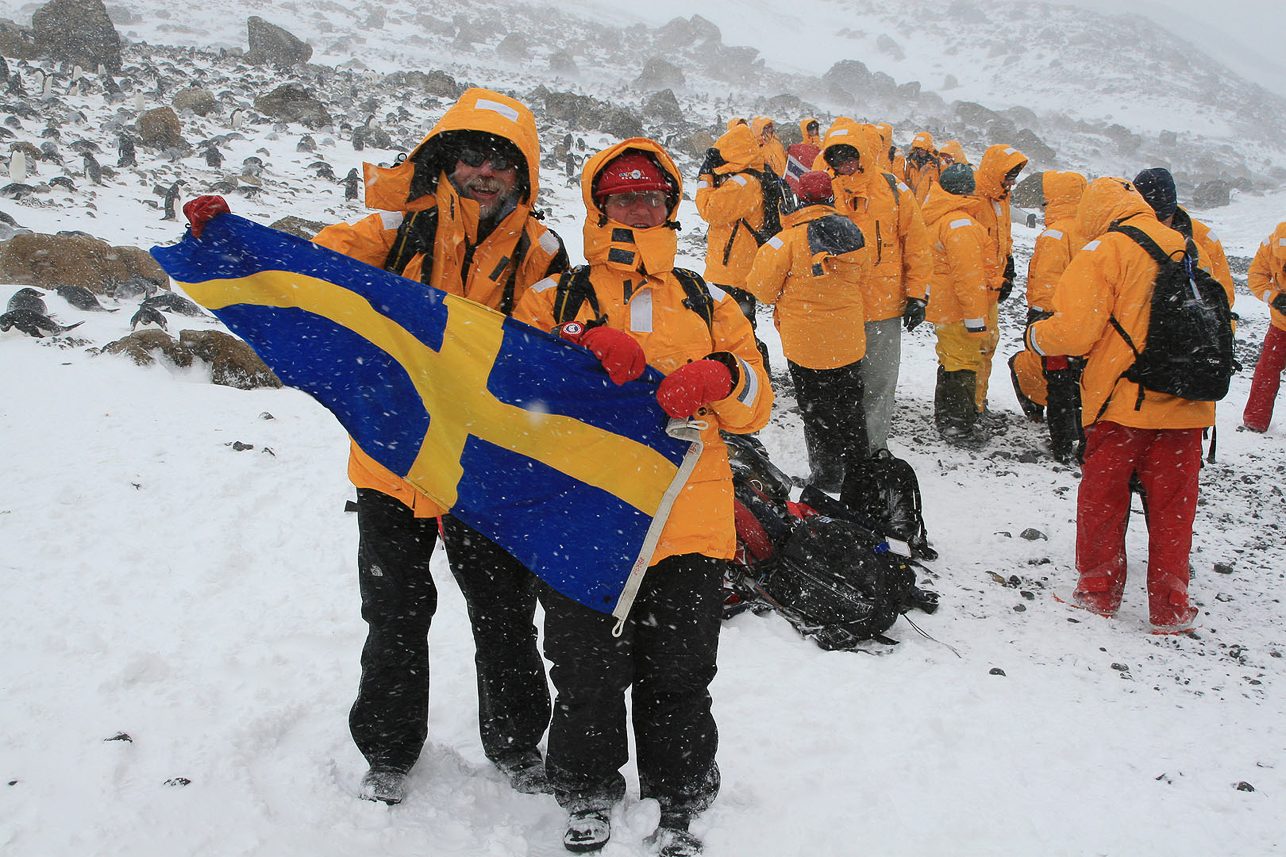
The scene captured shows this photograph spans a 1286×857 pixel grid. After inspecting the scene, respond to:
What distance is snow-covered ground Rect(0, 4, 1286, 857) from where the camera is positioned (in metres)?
2.40

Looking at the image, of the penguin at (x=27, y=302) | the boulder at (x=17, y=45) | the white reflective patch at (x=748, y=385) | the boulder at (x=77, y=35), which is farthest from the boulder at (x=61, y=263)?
the boulder at (x=17, y=45)

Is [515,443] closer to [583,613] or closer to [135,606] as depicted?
[583,613]

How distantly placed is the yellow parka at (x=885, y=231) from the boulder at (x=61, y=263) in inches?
275

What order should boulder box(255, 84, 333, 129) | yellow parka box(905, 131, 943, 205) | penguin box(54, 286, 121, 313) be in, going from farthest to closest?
boulder box(255, 84, 333, 129) → yellow parka box(905, 131, 943, 205) → penguin box(54, 286, 121, 313)

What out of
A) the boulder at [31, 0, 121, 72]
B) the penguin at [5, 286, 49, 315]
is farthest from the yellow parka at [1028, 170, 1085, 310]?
the boulder at [31, 0, 121, 72]

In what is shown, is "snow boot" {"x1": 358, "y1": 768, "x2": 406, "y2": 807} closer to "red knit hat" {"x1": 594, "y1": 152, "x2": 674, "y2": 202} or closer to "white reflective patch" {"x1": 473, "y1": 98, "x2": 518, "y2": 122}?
"red knit hat" {"x1": 594, "y1": 152, "x2": 674, "y2": 202}

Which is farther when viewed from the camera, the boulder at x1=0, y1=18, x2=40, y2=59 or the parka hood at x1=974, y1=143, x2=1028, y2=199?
the boulder at x1=0, y1=18, x2=40, y2=59

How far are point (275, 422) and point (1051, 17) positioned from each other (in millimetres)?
105341

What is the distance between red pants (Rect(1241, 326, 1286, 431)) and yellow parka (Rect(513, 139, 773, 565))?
256 inches

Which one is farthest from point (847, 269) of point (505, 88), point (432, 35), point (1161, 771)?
point (432, 35)

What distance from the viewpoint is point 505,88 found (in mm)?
36562

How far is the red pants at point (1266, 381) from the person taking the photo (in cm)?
636

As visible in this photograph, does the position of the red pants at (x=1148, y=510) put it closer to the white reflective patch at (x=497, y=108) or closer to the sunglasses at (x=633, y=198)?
the sunglasses at (x=633, y=198)

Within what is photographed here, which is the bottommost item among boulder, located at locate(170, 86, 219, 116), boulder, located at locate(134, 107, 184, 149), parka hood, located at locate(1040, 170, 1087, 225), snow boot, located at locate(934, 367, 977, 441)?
snow boot, located at locate(934, 367, 977, 441)
